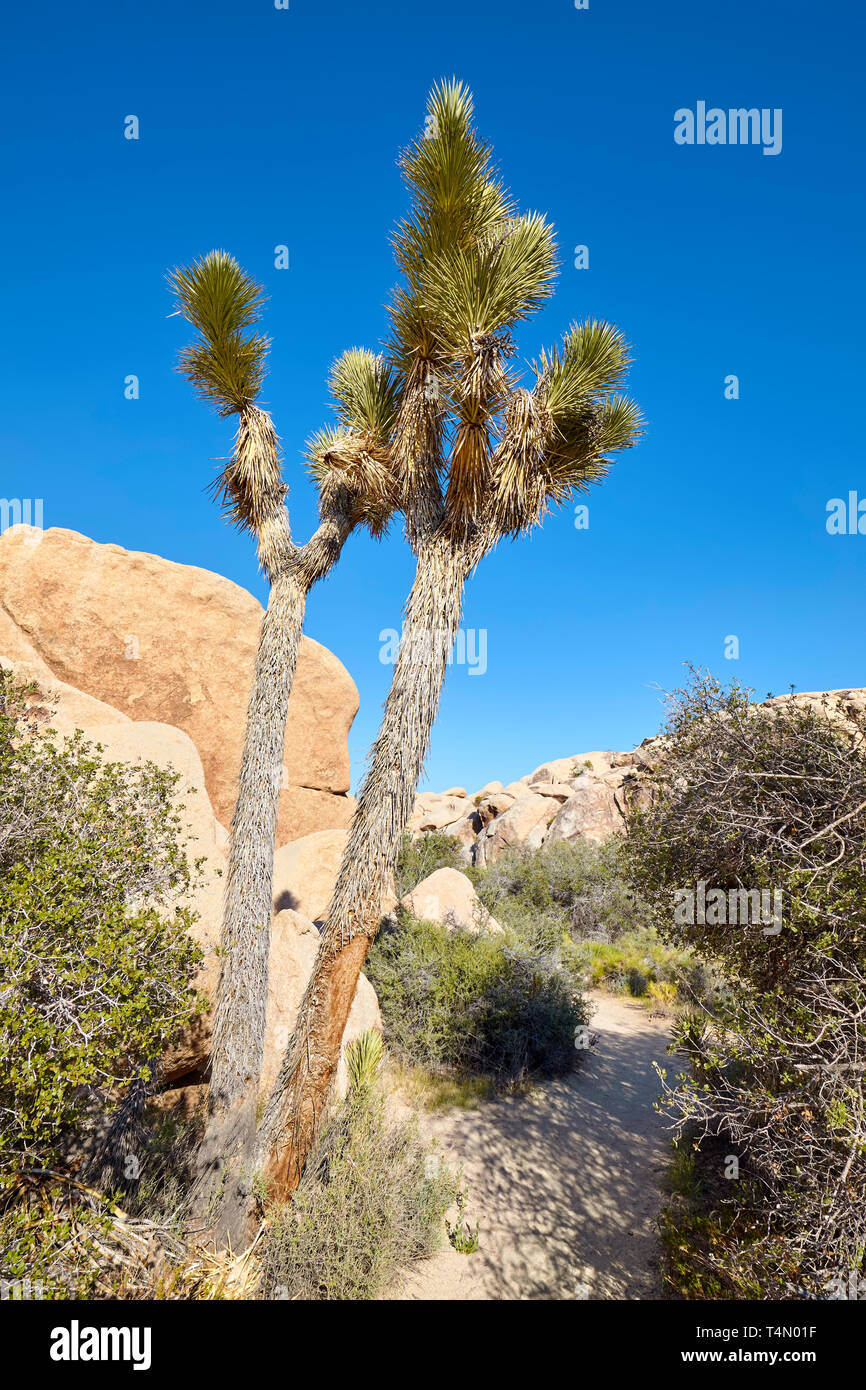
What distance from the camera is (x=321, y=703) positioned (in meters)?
12.5

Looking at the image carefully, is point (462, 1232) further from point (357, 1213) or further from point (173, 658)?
point (173, 658)

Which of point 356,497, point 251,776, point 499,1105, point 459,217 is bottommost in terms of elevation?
point 499,1105

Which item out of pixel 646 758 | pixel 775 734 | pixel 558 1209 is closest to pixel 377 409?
pixel 646 758

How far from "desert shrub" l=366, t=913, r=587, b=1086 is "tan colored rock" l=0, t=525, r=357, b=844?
3.95 meters

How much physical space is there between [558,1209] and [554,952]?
428cm

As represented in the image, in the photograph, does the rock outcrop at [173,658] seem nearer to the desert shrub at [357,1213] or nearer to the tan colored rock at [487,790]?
the desert shrub at [357,1213]

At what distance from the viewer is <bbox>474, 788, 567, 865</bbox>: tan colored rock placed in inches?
921

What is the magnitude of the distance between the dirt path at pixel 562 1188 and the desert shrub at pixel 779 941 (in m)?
0.95

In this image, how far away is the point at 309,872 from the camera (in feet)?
34.4

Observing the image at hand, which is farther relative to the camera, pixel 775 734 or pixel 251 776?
pixel 251 776

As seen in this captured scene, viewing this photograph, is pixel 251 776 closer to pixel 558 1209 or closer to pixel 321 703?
A: pixel 558 1209

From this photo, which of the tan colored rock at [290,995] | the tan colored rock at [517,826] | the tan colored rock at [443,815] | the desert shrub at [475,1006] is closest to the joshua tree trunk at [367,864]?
the tan colored rock at [290,995]

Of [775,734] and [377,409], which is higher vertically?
[377,409]
